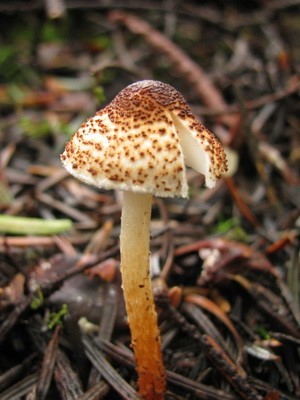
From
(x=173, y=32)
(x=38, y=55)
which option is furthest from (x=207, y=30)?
(x=38, y=55)

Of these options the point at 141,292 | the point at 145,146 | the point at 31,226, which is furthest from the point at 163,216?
the point at 145,146

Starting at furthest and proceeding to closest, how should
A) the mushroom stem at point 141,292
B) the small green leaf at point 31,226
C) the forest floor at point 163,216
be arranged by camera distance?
the small green leaf at point 31,226
the forest floor at point 163,216
the mushroom stem at point 141,292

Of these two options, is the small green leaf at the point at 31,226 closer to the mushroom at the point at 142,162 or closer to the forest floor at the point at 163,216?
the forest floor at the point at 163,216

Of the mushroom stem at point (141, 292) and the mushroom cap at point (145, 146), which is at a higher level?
the mushroom cap at point (145, 146)

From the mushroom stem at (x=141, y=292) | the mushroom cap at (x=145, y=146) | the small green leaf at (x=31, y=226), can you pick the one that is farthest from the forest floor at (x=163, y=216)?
the mushroom cap at (x=145, y=146)

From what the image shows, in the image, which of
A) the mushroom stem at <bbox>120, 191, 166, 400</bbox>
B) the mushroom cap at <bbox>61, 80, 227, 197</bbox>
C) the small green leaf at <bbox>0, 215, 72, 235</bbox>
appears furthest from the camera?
the small green leaf at <bbox>0, 215, 72, 235</bbox>

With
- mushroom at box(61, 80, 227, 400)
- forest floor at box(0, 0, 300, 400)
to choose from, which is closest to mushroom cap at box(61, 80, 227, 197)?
mushroom at box(61, 80, 227, 400)

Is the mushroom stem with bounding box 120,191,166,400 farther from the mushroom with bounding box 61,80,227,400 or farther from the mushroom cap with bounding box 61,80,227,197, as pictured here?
the mushroom cap with bounding box 61,80,227,197
